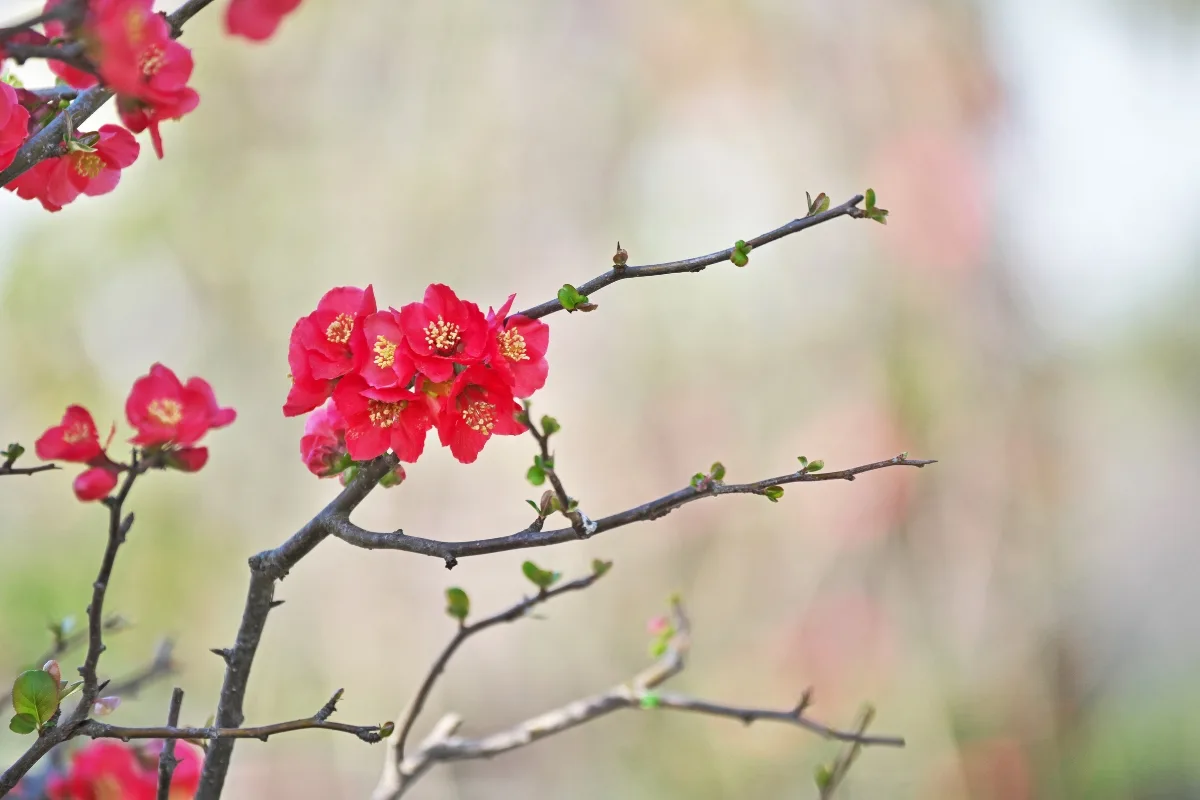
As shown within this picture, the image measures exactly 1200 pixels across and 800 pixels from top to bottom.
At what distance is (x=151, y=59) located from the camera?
344 mm

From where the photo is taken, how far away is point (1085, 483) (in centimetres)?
199

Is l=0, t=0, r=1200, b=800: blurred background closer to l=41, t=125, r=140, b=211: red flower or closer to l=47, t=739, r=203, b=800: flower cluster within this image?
l=47, t=739, r=203, b=800: flower cluster

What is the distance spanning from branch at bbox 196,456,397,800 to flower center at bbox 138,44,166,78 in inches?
6.9

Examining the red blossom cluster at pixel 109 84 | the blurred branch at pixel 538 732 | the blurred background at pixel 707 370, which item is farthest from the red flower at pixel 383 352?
the blurred background at pixel 707 370

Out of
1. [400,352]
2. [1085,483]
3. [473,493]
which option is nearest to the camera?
[400,352]

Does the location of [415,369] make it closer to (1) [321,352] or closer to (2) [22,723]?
(1) [321,352]

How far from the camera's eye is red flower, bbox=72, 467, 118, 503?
43 centimetres

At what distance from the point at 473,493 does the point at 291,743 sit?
650 millimetres

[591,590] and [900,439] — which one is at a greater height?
[900,439]

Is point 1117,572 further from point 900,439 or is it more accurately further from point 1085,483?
point 900,439

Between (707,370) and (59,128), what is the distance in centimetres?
164

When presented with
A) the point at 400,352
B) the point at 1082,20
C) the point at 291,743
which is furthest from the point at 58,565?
the point at 1082,20

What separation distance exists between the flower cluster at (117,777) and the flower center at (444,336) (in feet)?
1.06

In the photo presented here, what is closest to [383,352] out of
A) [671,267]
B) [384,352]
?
[384,352]
